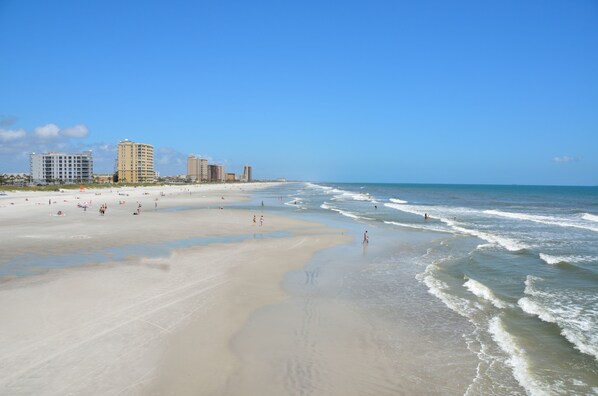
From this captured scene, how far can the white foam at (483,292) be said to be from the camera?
12.1 meters

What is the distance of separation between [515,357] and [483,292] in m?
5.09

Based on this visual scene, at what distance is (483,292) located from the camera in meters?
13.3

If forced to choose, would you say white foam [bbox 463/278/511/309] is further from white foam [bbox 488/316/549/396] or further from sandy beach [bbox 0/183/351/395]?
sandy beach [bbox 0/183/351/395]

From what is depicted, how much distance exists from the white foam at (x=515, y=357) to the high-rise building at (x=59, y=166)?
157m

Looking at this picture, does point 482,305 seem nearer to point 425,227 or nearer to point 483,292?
point 483,292

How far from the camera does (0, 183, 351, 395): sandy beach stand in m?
7.22

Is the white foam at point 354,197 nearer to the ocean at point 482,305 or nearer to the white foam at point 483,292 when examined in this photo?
the ocean at point 482,305

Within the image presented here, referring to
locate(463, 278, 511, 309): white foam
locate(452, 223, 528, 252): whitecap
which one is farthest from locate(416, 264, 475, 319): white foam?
locate(452, 223, 528, 252): whitecap

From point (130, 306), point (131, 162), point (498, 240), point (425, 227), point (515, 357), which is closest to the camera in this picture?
point (515, 357)

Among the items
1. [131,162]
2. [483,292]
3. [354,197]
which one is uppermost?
[131,162]

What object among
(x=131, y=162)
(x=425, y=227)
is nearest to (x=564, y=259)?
(x=425, y=227)

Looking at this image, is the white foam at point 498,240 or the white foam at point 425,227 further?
the white foam at point 425,227

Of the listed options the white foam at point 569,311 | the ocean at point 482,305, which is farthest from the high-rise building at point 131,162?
the white foam at point 569,311

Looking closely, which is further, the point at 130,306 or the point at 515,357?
the point at 130,306
